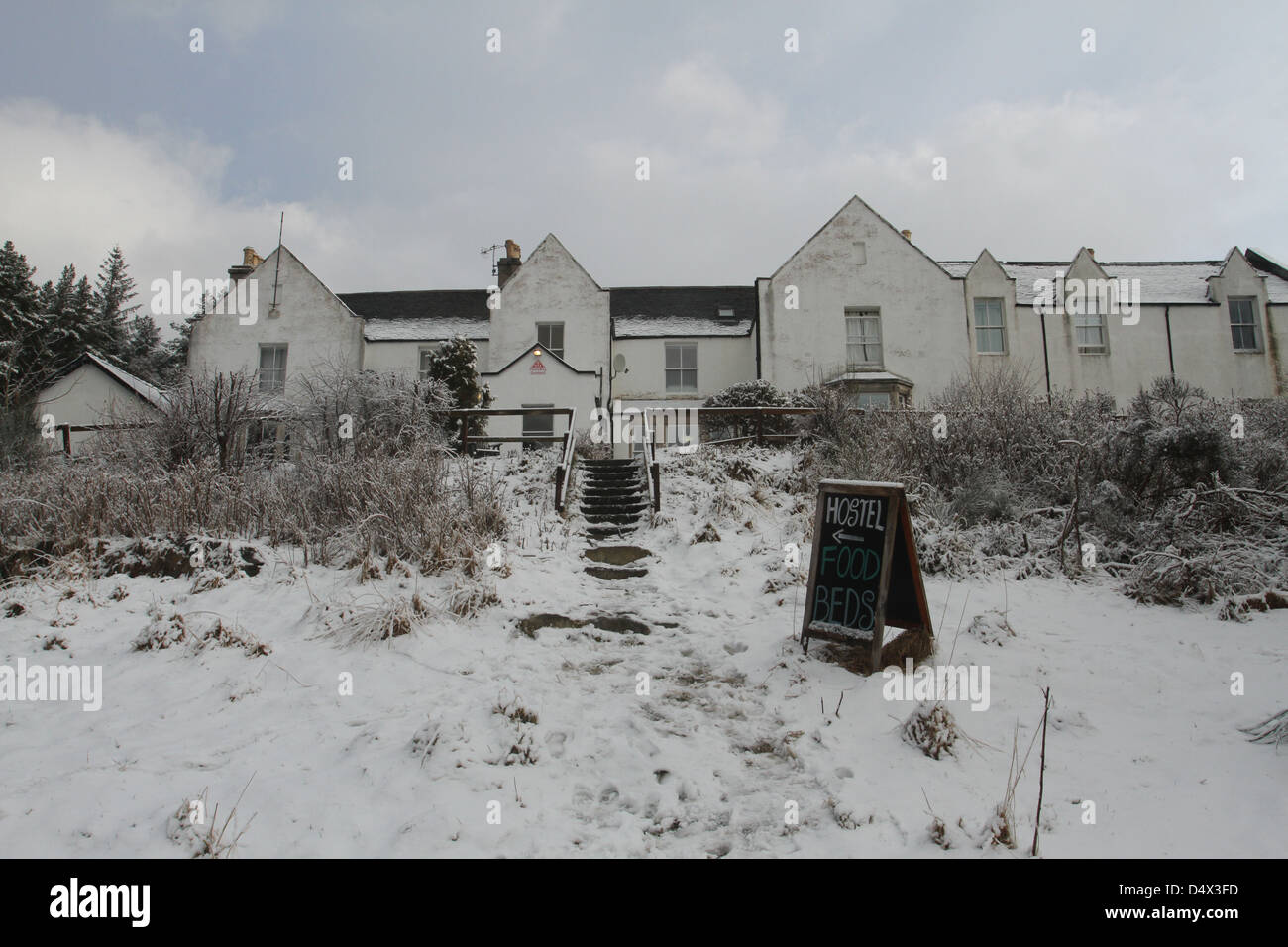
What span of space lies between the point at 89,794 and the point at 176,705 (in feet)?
4.25

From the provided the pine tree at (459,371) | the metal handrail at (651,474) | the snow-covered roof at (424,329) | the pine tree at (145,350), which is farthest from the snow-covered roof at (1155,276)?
the pine tree at (145,350)

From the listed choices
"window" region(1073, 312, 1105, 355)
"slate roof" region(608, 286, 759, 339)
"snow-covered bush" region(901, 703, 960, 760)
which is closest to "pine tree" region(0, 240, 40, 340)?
"slate roof" region(608, 286, 759, 339)

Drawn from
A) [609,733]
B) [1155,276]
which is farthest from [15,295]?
[1155,276]

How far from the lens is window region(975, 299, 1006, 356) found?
23.3 metres

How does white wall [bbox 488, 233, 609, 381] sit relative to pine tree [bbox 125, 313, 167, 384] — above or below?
below

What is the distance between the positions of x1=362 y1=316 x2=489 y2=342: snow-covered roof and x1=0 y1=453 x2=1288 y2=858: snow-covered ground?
19663 millimetres

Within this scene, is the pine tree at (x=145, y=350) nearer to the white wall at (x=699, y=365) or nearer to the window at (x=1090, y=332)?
the white wall at (x=699, y=365)

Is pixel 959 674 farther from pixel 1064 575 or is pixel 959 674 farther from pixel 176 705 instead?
pixel 176 705

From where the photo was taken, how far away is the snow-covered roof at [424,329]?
25406 mm

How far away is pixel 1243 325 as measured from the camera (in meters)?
24.0

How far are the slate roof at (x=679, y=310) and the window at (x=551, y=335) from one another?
6.99 feet

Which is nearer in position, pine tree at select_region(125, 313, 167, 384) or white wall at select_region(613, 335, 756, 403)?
white wall at select_region(613, 335, 756, 403)

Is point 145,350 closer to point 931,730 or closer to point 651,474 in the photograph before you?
point 651,474

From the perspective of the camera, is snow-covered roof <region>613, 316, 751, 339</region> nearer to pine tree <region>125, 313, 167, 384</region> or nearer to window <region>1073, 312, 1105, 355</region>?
window <region>1073, 312, 1105, 355</region>
